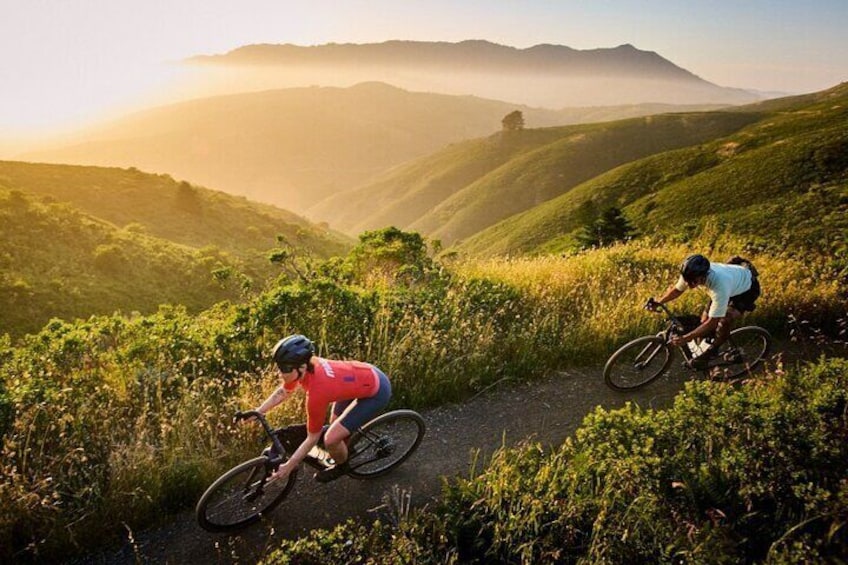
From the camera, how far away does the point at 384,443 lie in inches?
228

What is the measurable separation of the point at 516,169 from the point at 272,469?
119m

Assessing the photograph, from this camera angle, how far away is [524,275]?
36.7 feet

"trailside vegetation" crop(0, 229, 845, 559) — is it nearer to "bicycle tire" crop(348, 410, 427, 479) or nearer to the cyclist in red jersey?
"bicycle tire" crop(348, 410, 427, 479)

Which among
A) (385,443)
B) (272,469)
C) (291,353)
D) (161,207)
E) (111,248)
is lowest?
(111,248)

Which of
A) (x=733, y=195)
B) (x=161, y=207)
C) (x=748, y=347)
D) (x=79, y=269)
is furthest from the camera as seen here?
(x=161, y=207)

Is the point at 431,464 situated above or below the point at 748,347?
below

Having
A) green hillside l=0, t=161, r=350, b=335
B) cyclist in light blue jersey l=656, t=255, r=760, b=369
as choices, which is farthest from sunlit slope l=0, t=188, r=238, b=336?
cyclist in light blue jersey l=656, t=255, r=760, b=369

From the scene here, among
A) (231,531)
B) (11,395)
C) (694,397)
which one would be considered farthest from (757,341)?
(11,395)

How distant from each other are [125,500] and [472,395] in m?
4.75

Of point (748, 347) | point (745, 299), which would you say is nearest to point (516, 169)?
point (748, 347)

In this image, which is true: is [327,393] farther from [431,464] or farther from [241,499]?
[431,464]

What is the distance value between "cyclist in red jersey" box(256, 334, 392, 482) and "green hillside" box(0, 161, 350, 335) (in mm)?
5317

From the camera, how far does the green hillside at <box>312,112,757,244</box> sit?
353 ft

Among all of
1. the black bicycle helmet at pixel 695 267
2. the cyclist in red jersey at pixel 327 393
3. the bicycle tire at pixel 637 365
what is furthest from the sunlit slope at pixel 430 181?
the cyclist in red jersey at pixel 327 393
